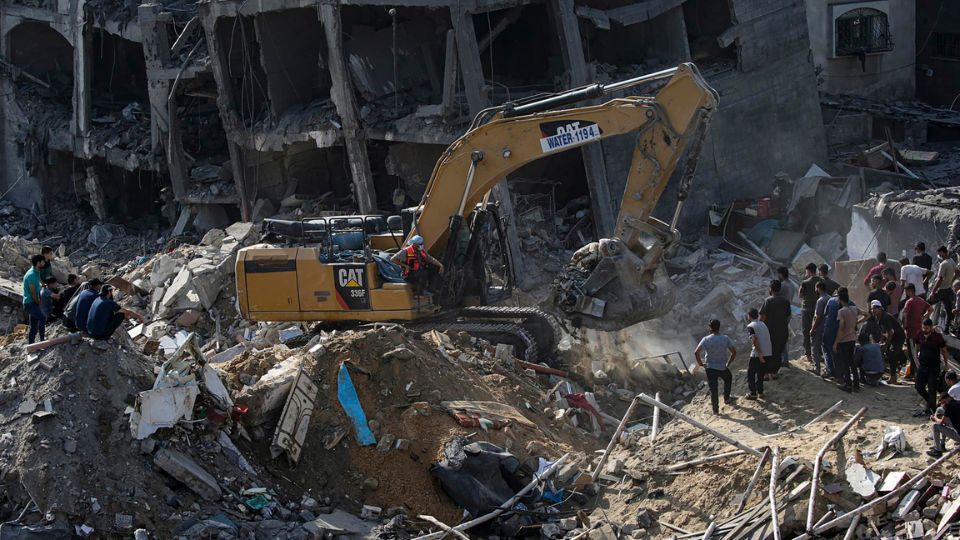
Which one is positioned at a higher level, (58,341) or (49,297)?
(49,297)

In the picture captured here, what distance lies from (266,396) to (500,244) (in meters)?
4.49

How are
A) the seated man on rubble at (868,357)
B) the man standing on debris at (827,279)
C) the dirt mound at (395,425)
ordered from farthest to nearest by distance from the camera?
the man standing on debris at (827,279), the seated man on rubble at (868,357), the dirt mound at (395,425)

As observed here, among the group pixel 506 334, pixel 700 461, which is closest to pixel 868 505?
pixel 700 461

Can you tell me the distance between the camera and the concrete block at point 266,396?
Answer: 1134 cm

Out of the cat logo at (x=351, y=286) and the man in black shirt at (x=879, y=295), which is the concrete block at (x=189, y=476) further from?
the man in black shirt at (x=879, y=295)

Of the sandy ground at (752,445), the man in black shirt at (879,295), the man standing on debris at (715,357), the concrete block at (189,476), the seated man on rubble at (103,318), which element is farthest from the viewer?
the man in black shirt at (879,295)

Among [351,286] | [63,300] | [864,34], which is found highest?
[864,34]

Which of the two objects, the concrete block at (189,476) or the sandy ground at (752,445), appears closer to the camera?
the sandy ground at (752,445)

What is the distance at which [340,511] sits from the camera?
10750 millimetres

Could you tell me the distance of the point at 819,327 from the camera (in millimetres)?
12312

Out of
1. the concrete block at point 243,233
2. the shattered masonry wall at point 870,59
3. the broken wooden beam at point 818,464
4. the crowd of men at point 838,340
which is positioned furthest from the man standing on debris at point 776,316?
the shattered masonry wall at point 870,59

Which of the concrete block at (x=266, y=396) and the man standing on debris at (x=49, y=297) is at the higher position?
the man standing on debris at (x=49, y=297)

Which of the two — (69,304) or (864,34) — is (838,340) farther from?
(864,34)

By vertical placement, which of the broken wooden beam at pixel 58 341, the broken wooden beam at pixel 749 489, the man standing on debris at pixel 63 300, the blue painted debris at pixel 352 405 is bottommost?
the broken wooden beam at pixel 749 489
